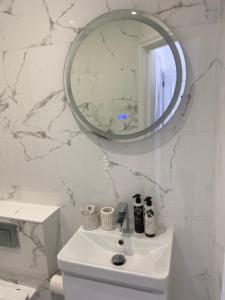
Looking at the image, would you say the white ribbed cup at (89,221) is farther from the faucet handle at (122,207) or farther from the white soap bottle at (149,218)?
the white soap bottle at (149,218)

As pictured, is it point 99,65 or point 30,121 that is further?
point 30,121

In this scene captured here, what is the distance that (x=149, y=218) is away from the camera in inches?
46.6

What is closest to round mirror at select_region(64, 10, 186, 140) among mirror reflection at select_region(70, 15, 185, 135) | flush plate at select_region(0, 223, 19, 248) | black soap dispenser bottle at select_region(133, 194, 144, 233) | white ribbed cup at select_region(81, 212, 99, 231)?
mirror reflection at select_region(70, 15, 185, 135)

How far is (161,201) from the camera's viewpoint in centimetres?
125

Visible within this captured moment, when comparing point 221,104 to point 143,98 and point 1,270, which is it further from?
point 1,270

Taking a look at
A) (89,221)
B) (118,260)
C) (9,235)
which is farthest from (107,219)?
(9,235)

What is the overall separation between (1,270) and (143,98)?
53.1 inches

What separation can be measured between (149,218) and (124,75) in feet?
2.32

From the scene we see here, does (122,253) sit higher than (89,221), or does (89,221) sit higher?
(89,221)

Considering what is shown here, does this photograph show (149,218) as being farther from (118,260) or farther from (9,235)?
(9,235)

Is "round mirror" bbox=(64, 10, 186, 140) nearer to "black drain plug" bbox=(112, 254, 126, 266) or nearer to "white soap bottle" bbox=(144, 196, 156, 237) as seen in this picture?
"white soap bottle" bbox=(144, 196, 156, 237)

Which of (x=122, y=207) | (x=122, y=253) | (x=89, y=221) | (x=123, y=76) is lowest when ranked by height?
(x=122, y=253)

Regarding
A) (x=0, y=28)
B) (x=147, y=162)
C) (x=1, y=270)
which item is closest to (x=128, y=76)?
(x=147, y=162)

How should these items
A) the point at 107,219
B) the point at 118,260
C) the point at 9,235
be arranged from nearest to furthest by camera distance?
the point at 118,260 < the point at 107,219 < the point at 9,235
